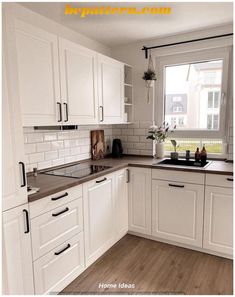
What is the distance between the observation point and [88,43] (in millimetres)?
2701

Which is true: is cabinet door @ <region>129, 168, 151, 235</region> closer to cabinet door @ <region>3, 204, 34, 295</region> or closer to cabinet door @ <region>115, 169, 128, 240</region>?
cabinet door @ <region>115, 169, 128, 240</region>

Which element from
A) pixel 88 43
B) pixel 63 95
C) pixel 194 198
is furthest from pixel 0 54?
pixel 194 198

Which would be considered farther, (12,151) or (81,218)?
(81,218)

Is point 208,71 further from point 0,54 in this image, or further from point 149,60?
point 0,54

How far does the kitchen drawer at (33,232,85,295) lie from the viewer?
5.12 feet

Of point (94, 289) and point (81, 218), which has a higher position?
point (81, 218)

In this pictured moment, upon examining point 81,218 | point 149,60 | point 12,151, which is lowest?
point 81,218

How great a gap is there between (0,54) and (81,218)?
1.35 metres

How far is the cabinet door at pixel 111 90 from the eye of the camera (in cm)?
244

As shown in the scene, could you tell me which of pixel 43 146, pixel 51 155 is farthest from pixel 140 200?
pixel 43 146

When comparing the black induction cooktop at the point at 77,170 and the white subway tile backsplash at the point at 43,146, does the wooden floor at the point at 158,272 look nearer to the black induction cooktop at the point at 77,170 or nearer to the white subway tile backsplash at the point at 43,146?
the black induction cooktop at the point at 77,170

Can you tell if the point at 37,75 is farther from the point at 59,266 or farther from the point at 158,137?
the point at 158,137

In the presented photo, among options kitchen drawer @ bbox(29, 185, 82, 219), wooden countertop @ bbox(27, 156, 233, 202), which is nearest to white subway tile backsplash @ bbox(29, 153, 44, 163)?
wooden countertop @ bbox(27, 156, 233, 202)

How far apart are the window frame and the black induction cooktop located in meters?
1.19
